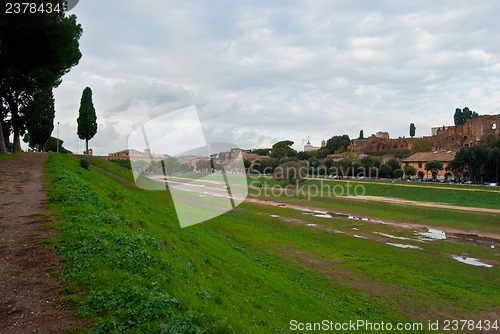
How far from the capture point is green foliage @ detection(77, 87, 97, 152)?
49.3 metres

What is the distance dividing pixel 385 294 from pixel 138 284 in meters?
11.4

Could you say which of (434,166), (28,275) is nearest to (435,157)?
(434,166)

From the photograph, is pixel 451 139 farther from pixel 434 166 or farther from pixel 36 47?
pixel 36 47

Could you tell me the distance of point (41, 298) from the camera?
5.01 metres

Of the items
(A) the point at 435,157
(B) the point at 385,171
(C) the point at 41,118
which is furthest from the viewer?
(A) the point at 435,157

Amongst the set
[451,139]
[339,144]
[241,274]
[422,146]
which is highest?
[339,144]

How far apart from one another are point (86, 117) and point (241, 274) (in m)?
45.6

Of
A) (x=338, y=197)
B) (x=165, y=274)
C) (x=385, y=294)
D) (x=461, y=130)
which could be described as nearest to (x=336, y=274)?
(x=385, y=294)

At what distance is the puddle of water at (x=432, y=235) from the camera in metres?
27.7

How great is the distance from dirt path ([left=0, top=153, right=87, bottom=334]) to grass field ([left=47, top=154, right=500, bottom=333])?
0.24 m

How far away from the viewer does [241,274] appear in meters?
10.9

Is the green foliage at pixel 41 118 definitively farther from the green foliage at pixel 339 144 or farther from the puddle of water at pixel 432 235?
the green foliage at pixel 339 144

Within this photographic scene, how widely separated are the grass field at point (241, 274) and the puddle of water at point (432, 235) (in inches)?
46.2

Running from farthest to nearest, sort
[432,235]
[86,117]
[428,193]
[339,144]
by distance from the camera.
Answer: [339,144] → [428,193] → [86,117] → [432,235]
